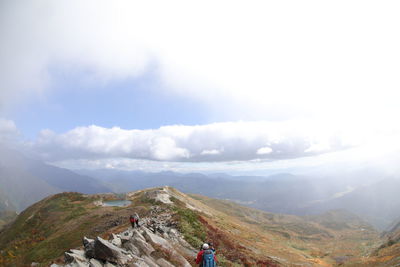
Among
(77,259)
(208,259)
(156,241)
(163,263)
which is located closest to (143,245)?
(156,241)

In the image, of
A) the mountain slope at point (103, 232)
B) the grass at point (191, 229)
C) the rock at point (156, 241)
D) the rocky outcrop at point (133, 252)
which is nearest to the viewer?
the rocky outcrop at point (133, 252)

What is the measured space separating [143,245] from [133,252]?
1250 mm

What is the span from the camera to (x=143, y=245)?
79.5ft

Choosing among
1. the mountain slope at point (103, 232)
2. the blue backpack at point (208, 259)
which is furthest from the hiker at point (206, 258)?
the mountain slope at point (103, 232)

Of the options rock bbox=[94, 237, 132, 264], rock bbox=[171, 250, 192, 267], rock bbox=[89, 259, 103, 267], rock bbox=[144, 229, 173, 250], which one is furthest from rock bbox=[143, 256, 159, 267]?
rock bbox=[89, 259, 103, 267]

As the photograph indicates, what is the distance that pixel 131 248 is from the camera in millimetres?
23750

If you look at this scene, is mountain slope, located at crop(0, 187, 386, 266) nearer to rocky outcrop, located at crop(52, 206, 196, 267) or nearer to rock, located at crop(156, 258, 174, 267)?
rocky outcrop, located at crop(52, 206, 196, 267)

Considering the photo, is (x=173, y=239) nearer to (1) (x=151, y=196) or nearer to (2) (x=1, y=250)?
(1) (x=151, y=196)

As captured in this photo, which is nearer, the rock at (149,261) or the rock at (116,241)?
the rock at (149,261)

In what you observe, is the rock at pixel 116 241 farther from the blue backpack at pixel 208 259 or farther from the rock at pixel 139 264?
the blue backpack at pixel 208 259

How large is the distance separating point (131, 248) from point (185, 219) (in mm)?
15654

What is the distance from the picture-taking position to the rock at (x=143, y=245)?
2375 centimetres

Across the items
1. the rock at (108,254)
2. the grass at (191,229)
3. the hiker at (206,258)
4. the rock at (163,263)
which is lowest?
the grass at (191,229)

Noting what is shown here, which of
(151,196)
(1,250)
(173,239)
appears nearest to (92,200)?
(151,196)
